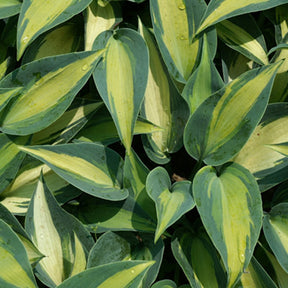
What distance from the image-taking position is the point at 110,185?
98 cm

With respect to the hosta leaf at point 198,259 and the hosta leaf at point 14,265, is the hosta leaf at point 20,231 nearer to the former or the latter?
the hosta leaf at point 14,265

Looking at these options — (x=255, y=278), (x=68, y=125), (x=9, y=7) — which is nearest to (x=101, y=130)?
(x=68, y=125)

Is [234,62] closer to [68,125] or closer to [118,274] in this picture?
[68,125]

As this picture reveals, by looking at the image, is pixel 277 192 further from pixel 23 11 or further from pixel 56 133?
pixel 23 11

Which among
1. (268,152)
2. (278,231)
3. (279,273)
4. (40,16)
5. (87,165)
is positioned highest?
(40,16)

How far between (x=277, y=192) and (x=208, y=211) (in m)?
0.25

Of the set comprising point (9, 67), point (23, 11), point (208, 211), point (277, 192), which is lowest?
point (277, 192)

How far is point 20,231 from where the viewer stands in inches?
36.7

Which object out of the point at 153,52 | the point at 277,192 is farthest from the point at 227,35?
the point at 277,192

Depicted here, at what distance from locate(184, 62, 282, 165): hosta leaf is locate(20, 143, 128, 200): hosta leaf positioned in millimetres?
166

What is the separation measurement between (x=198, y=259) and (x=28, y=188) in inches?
15.7

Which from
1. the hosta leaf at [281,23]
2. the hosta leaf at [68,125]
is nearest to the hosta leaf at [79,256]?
the hosta leaf at [68,125]

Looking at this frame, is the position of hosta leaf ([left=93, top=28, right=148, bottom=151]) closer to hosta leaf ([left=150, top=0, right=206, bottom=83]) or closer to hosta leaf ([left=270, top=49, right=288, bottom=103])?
hosta leaf ([left=150, top=0, right=206, bottom=83])

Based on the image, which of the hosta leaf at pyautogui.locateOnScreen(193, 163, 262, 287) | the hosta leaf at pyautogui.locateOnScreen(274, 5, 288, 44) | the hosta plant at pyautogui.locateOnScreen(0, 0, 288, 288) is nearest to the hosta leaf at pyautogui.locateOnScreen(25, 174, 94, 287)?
the hosta plant at pyautogui.locateOnScreen(0, 0, 288, 288)
